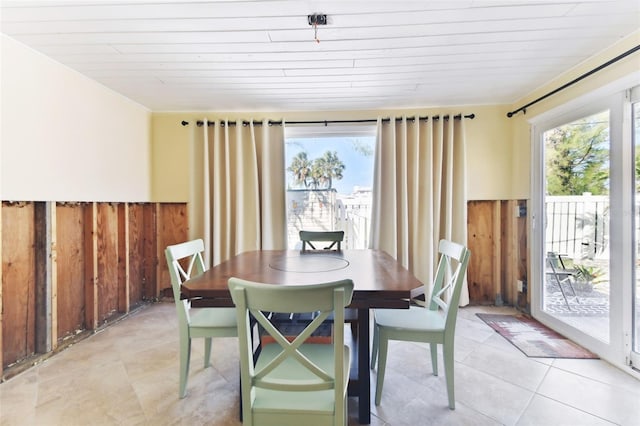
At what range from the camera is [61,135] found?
2.22 m

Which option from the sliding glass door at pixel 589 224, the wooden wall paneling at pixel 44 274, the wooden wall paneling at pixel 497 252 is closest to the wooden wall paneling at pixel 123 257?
the wooden wall paneling at pixel 44 274

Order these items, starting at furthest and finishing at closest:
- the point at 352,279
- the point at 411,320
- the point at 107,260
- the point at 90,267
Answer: the point at 107,260 < the point at 90,267 < the point at 411,320 < the point at 352,279

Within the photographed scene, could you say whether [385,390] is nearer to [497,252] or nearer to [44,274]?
[497,252]

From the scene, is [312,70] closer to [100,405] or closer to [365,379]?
[365,379]

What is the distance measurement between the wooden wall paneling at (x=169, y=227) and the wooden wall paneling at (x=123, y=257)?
413 mm

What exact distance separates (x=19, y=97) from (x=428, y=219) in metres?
3.62

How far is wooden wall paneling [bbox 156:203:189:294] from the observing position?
3.34 meters

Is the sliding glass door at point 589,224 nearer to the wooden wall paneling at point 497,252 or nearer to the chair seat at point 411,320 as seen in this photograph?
the wooden wall paneling at point 497,252

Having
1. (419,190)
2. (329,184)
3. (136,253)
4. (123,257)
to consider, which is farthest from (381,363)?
(136,253)

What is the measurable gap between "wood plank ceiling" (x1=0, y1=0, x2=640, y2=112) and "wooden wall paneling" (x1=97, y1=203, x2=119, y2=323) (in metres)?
1.25

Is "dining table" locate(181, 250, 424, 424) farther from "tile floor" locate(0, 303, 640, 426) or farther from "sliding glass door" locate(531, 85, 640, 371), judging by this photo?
"sliding glass door" locate(531, 85, 640, 371)

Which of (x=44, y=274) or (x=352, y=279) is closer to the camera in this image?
(x=352, y=279)

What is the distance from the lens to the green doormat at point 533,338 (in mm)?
2141

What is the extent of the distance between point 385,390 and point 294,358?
1.05m
